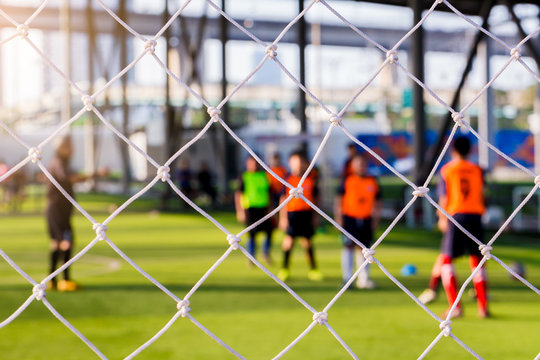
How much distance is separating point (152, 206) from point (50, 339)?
1482 centimetres

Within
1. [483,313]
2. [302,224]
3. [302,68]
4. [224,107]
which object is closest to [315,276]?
[302,224]

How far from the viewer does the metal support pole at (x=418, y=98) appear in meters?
11.7

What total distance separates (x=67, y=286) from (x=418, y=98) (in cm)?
792

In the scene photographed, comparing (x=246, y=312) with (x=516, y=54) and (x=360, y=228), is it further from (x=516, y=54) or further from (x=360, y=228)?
(x=516, y=54)

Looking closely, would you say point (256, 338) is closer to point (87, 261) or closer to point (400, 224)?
point (87, 261)

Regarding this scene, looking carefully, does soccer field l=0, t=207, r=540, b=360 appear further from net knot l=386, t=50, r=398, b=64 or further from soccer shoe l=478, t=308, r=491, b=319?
net knot l=386, t=50, r=398, b=64

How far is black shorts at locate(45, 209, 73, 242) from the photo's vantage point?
6504 millimetres

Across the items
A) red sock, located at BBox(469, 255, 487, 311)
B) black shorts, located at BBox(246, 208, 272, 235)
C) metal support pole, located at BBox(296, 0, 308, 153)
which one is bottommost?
red sock, located at BBox(469, 255, 487, 311)

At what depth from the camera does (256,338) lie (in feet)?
15.8

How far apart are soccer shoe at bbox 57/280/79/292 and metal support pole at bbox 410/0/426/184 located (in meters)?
6.88

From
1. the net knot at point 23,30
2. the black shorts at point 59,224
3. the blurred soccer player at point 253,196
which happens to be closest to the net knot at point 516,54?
the net knot at point 23,30

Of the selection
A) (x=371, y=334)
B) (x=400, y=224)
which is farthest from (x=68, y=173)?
(x=400, y=224)

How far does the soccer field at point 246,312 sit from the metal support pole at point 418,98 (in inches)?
103

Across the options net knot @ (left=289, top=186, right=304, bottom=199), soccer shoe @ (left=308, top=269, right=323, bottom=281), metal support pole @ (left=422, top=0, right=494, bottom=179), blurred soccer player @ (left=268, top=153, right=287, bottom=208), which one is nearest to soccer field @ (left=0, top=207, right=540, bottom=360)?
soccer shoe @ (left=308, top=269, right=323, bottom=281)
